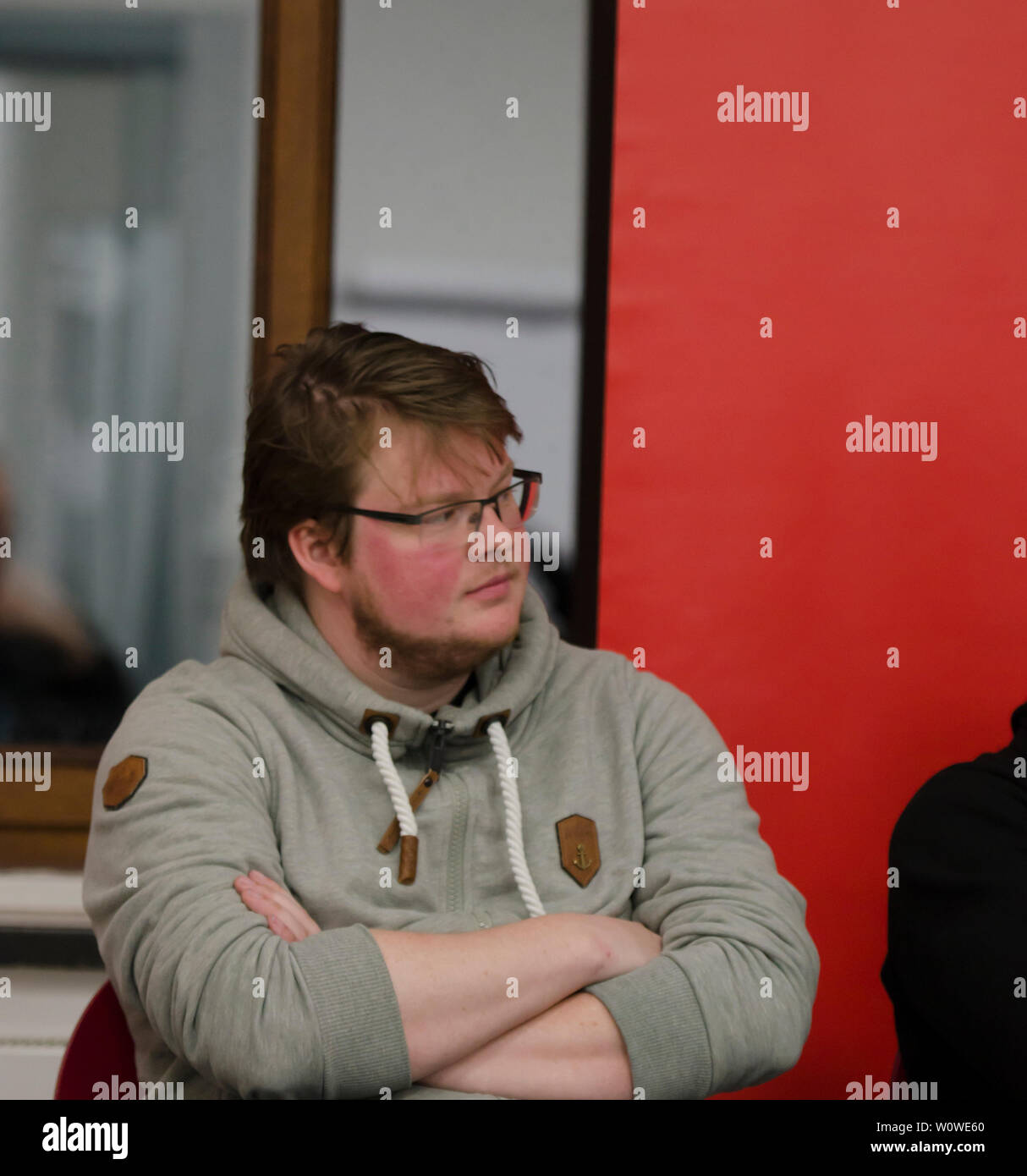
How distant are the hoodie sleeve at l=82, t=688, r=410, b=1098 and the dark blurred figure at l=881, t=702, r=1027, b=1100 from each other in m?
0.61

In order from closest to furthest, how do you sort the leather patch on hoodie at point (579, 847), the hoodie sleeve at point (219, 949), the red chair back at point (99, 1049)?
1. the hoodie sleeve at point (219, 949)
2. the red chair back at point (99, 1049)
3. the leather patch on hoodie at point (579, 847)

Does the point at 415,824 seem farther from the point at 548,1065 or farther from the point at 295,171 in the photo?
the point at 295,171

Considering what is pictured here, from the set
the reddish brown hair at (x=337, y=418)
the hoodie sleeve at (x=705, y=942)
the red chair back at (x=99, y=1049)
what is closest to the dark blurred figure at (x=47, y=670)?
the reddish brown hair at (x=337, y=418)

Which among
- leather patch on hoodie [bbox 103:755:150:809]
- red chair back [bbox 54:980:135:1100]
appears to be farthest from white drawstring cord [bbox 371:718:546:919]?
red chair back [bbox 54:980:135:1100]

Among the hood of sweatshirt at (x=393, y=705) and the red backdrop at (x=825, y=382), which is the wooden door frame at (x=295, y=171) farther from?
the hood of sweatshirt at (x=393, y=705)

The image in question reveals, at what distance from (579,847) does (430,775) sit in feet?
0.57

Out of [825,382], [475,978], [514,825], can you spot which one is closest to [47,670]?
[514,825]

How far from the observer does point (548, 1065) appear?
1063mm

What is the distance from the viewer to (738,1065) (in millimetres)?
1095

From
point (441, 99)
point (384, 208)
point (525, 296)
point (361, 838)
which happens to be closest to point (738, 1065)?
point (361, 838)

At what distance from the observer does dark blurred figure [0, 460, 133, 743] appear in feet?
6.03

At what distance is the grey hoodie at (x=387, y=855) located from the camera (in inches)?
39.7

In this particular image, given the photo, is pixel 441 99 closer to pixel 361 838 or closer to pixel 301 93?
pixel 301 93

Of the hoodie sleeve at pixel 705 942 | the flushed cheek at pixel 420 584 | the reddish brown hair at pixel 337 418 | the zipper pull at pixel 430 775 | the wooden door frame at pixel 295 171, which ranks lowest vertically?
the hoodie sleeve at pixel 705 942
